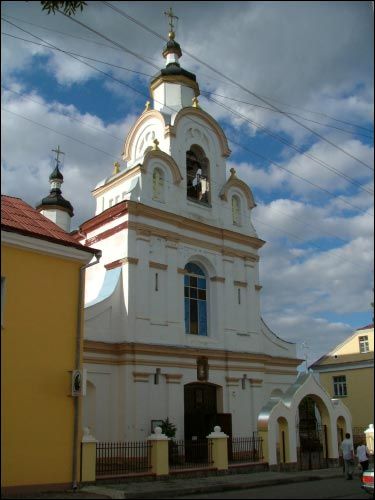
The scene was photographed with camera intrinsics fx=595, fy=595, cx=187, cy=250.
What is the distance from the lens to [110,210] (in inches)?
898

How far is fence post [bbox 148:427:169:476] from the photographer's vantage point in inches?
671

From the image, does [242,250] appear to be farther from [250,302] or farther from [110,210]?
[110,210]

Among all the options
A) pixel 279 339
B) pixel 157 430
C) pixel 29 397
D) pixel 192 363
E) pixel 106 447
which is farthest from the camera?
pixel 279 339

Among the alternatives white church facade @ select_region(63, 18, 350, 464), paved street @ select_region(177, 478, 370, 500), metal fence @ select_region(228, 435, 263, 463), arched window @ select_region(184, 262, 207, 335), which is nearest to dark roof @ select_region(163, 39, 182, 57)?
white church facade @ select_region(63, 18, 350, 464)

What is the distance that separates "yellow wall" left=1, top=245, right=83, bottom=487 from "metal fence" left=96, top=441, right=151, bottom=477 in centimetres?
258

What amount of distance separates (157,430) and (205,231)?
9.51 metres

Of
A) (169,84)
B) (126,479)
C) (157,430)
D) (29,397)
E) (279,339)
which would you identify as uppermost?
(169,84)

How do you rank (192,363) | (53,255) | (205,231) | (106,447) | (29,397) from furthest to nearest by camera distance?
(205,231), (192,363), (106,447), (53,255), (29,397)

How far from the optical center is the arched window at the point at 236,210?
87.0 ft

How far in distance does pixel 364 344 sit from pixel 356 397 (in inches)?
423

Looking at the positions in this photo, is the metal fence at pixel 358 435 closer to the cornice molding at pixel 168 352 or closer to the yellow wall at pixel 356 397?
the yellow wall at pixel 356 397

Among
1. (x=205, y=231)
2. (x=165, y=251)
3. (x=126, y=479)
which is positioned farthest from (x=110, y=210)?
(x=126, y=479)

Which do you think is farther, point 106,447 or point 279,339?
point 279,339

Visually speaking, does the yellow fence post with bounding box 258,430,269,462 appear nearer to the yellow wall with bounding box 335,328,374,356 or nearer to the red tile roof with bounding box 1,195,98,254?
the yellow wall with bounding box 335,328,374,356
